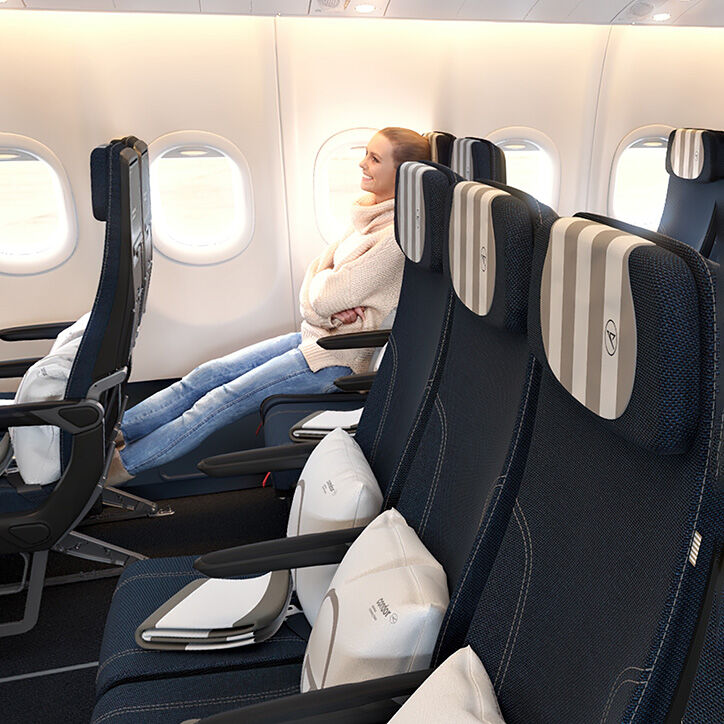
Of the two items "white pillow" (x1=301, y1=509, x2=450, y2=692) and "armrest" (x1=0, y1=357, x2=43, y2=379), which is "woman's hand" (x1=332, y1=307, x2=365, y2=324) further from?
"white pillow" (x1=301, y1=509, x2=450, y2=692)

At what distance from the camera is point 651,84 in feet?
15.1

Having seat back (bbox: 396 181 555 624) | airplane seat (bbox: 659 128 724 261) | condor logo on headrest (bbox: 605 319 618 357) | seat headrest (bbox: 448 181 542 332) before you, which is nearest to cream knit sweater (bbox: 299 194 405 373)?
airplane seat (bbox: 659 128 724 261)

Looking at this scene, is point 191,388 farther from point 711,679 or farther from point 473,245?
point 711,679

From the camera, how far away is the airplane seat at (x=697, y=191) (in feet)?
10.4

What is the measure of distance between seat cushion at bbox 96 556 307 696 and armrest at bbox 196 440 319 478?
0.91 feet

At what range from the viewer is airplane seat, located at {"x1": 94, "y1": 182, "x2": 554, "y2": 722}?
1.13m

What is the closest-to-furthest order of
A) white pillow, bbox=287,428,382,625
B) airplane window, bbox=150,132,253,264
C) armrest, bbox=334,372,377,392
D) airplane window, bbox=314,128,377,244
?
white pillow, bbox=287,428,382,625 < armrest, bbox=334,372,377,392 < airplane window, bbox=150,132,253,264 < airplane window, bbox=314,128,377,244

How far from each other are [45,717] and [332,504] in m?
1.08

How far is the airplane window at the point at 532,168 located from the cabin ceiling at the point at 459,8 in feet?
2.54

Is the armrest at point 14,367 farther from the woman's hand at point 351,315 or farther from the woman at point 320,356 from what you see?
the woman's hand at point 351,315

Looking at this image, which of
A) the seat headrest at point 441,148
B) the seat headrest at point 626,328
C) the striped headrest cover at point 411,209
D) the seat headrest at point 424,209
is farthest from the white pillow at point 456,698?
the seat headrest at point 441,148

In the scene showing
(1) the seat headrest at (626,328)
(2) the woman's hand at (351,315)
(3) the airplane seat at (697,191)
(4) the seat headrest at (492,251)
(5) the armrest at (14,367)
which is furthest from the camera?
(3) the airplane seat at (697,191)

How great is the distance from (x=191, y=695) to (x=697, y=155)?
297 cm

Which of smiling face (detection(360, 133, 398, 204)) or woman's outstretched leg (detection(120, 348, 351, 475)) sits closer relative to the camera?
woman's outstretched leg (detection(120, 348, 351, 475))
